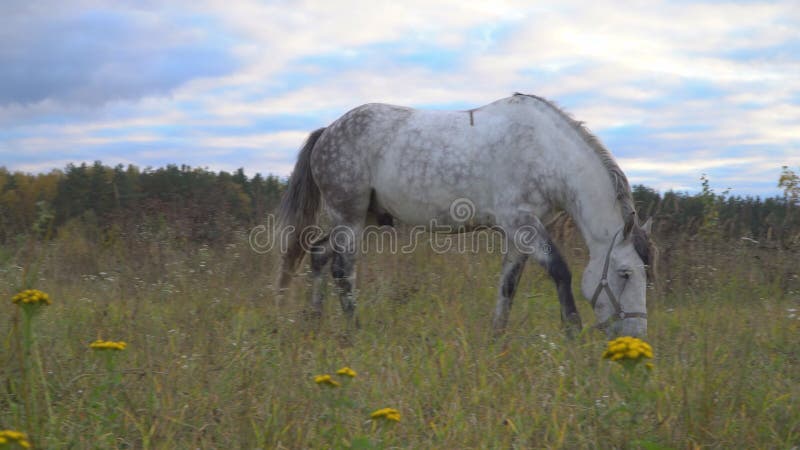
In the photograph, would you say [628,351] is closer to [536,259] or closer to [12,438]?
[12,438]

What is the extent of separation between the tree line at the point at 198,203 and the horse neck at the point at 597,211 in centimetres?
251

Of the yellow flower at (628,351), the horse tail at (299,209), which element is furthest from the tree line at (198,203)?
the yellow flower at (628,351)

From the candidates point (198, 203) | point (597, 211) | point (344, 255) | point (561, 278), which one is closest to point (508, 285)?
point (561, 278)

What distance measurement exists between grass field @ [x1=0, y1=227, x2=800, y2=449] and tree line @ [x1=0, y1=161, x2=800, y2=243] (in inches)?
123

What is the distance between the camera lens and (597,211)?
497cm

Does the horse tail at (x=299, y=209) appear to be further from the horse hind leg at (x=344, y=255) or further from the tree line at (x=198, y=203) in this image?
the tree line at (x=198, y=203)

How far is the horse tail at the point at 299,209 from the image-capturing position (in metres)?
6.41

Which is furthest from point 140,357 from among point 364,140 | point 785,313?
point 785,313

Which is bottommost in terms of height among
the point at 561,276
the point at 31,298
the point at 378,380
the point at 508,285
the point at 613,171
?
the point at 378,380

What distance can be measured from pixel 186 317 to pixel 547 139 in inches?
121

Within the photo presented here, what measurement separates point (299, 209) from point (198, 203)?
14.1ft

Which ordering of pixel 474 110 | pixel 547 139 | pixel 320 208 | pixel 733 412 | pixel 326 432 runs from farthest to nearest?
pixel 320 208, pixel 474 110, pixel 547 139, pixel 733 412, pixel 326 432

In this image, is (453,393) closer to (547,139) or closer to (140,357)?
(140,357)

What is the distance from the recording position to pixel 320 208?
665 cm
